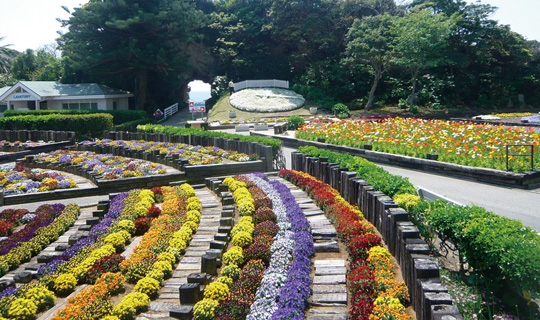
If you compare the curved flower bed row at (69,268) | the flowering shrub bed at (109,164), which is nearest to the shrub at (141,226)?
the curved flower bed row at (69,268)

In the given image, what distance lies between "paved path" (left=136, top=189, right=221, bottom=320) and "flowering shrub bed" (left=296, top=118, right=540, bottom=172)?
26.7ft

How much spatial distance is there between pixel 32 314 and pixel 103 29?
1423 inches

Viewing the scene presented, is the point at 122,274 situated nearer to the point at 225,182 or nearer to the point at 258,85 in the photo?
the point at 225,182

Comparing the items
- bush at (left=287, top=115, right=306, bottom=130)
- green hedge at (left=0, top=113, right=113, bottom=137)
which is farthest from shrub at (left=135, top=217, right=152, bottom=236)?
bush at (left=287, top=115, right=306, bottom=130)

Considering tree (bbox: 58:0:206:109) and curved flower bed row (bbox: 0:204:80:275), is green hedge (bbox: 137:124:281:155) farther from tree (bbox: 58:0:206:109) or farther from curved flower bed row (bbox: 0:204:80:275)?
tree (bbox: 58:0:206:109)

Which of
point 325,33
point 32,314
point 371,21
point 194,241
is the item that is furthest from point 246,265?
point 325,33

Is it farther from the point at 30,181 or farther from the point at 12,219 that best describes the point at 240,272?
the point at 30,181

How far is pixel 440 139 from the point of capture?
1599 centimetres

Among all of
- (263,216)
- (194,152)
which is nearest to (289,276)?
(263,216)

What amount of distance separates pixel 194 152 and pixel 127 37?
25963 millimetres

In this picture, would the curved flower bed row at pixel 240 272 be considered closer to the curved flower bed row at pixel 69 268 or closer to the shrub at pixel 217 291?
the shrub at pixel 217 291

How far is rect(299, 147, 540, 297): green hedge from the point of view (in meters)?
4.59

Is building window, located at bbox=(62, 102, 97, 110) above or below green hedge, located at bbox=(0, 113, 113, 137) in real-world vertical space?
above

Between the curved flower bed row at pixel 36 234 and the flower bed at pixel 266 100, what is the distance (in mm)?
29629
